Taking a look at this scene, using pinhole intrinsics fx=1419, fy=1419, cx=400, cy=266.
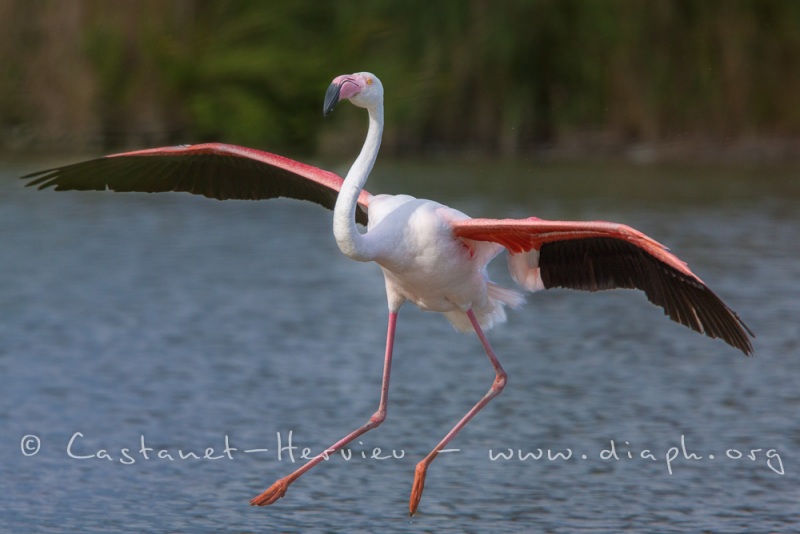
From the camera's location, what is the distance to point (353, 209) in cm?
621

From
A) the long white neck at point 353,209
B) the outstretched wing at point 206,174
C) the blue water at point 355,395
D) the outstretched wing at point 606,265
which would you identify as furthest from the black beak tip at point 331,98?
the blue water at point 355,395

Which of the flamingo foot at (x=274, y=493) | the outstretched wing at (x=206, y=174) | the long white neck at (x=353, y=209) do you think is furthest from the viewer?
the outstretched wing at (x=206, y=174)

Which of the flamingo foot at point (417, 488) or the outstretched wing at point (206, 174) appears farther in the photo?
the outstretched wing at point (206, 174)

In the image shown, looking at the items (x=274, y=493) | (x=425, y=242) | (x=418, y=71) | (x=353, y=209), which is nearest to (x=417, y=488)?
(x=274, y=493)

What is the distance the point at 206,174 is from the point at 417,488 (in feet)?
7.16

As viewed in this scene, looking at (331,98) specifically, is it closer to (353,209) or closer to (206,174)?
(353,209)

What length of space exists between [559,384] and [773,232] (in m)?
6.85

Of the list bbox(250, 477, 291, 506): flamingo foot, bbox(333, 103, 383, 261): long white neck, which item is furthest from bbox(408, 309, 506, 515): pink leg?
bbox(333, 103, 383, 261): long white neck

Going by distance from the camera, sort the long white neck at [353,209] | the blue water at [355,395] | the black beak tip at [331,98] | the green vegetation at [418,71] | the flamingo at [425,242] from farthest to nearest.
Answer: the green vegetation at [418,71] → the blue water at [355,395] → the flamingo at [425,242] → the long white neck at [353,209] → the black beak tip at [331,98]

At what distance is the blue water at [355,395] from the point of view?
23.7 feet

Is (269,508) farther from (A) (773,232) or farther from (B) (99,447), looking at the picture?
(A) (773,232)

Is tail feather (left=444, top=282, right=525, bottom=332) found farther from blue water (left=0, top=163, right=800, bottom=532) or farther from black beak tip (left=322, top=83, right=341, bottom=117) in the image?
black beak tip (left=322, top=83, right=341, bottom=117)

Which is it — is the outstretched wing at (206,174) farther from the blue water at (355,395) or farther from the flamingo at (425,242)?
the blue water at (355,395)

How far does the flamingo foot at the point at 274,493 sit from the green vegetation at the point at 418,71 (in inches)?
611
